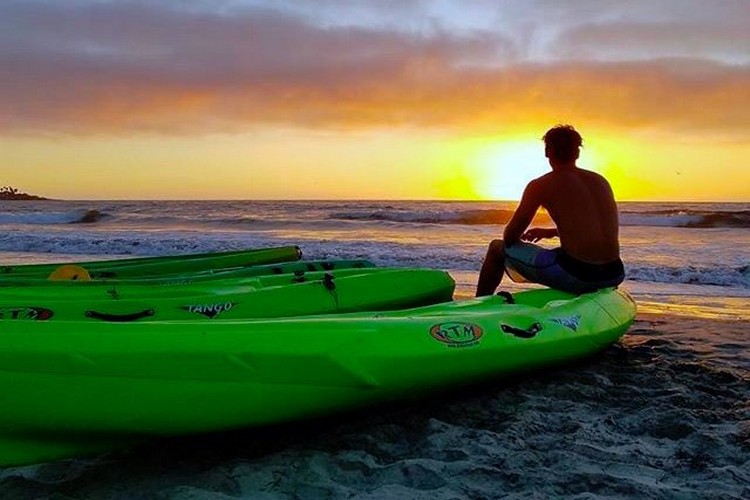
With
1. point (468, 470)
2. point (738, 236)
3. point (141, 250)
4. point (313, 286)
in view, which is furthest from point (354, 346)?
point (738, 236)

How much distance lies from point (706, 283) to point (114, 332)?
365 inches

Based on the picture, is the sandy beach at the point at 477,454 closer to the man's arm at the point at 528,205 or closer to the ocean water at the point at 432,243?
the man's arm at the point at 528,205

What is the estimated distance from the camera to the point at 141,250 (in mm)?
15867

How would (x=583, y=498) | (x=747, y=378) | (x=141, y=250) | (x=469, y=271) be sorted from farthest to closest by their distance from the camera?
(x=141, y=250) < (x=469, y=271) < (x=747, y=378) < (x=583, y=498)

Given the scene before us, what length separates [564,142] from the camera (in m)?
4.88

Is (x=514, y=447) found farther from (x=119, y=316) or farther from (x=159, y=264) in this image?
(x=159, y=264)

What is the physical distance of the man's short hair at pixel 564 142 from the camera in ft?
16.0

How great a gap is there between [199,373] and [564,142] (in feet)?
10.0

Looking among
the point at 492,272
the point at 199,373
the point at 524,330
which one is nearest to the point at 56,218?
the point at 492,272

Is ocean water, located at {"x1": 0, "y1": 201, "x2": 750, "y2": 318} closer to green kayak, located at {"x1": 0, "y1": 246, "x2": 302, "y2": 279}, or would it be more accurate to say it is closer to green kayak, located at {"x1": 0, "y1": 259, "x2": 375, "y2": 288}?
green kayak, located at {"x1": 0, "y1": 259, "x2": 375, "y2": 288}

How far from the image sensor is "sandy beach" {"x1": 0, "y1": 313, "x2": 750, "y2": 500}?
9.02 feet

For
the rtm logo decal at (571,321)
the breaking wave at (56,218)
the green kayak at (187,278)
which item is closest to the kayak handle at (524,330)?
the rtm logo decal at (571,321)

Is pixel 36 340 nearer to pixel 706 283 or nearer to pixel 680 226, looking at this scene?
pixel 706 283

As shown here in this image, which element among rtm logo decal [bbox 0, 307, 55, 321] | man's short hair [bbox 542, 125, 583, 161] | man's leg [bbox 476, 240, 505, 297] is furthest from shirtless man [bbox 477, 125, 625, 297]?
rtm logo decal [bbox 0, 307, 55, 321]
